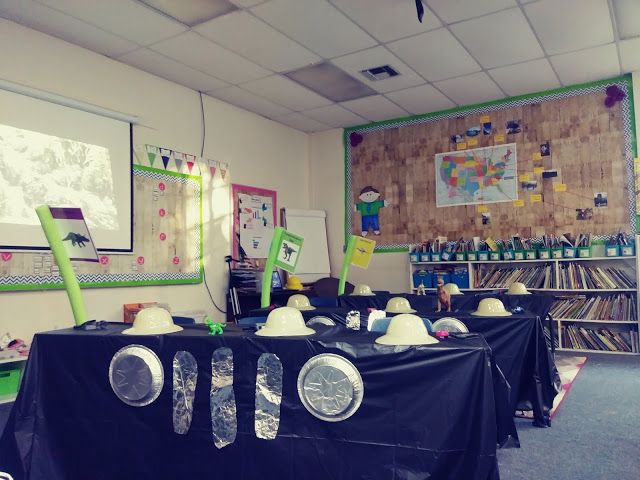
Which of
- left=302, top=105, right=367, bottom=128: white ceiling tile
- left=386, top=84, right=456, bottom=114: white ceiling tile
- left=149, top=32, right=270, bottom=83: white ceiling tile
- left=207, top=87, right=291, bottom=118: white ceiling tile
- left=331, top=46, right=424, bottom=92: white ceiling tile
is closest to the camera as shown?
left=149, top=32, right=270, bottom=83: white ceiling tile

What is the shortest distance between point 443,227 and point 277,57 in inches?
119

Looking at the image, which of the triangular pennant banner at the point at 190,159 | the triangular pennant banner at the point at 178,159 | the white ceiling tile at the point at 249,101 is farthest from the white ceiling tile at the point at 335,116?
the triangular pennant banner at the point at 178,159

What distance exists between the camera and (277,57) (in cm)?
475

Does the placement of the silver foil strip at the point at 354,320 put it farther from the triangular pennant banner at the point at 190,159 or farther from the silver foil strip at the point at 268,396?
the triangular pennant banner at the point at 190,159

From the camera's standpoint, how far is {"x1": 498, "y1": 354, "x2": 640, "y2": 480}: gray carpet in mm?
2381

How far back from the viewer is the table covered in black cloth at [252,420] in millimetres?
1731

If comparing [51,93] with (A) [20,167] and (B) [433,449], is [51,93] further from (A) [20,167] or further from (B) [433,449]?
(B) [433,449]

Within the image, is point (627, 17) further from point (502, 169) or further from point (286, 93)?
point (286, 93)

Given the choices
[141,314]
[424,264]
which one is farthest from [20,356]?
[424,264]

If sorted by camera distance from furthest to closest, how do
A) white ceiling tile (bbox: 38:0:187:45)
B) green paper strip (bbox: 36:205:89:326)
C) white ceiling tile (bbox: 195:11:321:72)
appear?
white ceiling tile (bbox: 195:11:321:72)
white ceiling tile (bbox: 38:0:187:45)
green paper strip (bbox: 36:205:89:326)

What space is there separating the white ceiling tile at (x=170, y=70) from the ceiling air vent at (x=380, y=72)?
152cm

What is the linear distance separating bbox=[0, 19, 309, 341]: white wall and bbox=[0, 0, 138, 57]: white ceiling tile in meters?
0.08

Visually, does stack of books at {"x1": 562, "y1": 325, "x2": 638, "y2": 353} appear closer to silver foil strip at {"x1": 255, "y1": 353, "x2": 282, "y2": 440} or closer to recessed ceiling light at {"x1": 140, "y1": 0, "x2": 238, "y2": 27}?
silver foil strip at {"x1": 255, "y1": 353, "x2": 282, "y2": 440}

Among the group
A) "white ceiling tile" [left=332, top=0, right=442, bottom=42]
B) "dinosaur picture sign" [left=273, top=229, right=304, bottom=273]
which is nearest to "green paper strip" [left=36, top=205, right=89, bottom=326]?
"dinosaur picture sign" [left=273, top=229, right=304, bottom=273]
